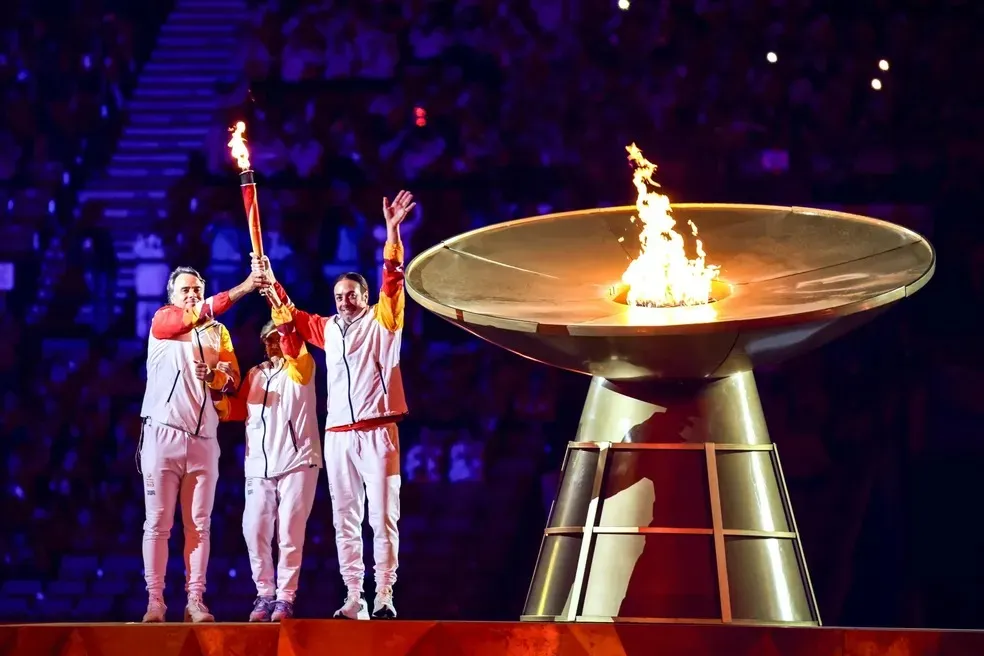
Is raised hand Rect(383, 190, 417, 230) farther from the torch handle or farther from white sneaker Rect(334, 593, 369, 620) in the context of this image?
white sneaker Rect(334, 593, 369, 620)

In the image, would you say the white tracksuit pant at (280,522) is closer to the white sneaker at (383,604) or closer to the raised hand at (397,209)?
the white sneaker at (383,604)

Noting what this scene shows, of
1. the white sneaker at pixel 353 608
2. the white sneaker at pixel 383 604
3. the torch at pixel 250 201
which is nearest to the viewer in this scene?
the white sneaker at pixel 383 604

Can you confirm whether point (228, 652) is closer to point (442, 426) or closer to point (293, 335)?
point (293, 335)

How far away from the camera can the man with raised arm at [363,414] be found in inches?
207

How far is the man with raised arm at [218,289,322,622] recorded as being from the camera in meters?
5.29

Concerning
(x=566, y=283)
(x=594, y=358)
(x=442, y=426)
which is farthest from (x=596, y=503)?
Answer: (x=442, y=426)

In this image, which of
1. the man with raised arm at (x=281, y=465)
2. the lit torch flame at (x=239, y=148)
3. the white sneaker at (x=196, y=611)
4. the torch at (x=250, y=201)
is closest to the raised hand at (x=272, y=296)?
the man with raised arm at (x=281, y=465)

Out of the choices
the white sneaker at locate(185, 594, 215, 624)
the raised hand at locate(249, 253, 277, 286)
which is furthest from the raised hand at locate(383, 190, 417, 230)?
the white sneaker at locate(185, 594, 215, 624)

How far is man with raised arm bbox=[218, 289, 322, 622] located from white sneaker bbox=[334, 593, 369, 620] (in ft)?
0.73

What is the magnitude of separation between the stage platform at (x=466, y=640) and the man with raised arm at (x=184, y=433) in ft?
2.52

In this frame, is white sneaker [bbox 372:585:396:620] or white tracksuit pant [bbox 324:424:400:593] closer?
white sneaker [bbox 372:585:396:620]

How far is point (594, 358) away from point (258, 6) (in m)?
3.69

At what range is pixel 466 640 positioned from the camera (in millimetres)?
4176

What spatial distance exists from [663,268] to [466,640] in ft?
6.38
